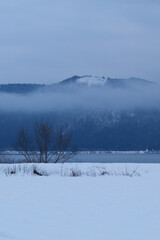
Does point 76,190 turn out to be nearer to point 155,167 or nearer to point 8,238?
point 8,238

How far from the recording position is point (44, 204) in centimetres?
986

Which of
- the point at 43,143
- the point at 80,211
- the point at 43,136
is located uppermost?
the point at 43,136

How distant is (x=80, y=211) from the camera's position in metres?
9.01

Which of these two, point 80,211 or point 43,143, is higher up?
point 43,143

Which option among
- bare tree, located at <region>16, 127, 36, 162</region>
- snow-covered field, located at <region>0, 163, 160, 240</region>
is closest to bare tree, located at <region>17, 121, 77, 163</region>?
bare tree, located at <region>16, 127, 36, 162</region>

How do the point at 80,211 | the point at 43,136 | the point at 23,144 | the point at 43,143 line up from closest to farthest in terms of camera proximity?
the point at 80,211 < the point at 43,143 < the point at 43,136 < the point at 23,144

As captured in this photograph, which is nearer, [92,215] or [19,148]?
[92,215]

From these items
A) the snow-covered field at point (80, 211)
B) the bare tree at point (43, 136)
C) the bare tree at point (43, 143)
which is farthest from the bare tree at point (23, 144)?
the snow-covered field at point (80, 211)

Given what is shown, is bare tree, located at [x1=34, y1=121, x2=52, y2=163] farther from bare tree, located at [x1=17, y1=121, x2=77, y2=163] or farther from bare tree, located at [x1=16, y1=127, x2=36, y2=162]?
bare tree, located at [x1=16, y1=127, x2=36, y2=162]

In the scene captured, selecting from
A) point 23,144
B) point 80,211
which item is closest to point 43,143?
point 23,144

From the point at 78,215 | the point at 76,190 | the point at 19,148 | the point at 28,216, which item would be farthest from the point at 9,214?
the point at 19,148

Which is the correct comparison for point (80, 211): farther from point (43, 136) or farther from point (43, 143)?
point (43, 136)

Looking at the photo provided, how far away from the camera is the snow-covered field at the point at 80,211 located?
7070mm

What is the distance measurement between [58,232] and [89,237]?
57 cm
